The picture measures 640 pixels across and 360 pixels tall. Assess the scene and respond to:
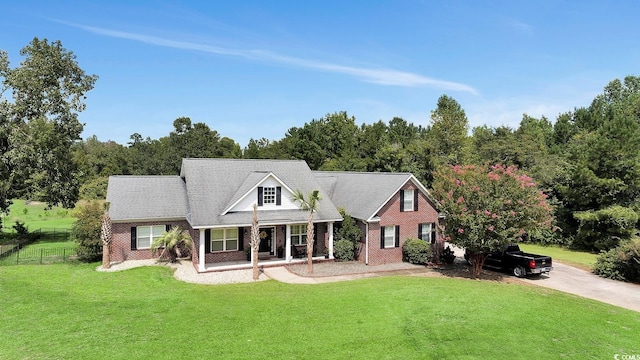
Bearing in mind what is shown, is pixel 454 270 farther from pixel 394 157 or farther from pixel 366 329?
pixel 394 157

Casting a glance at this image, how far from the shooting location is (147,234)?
2442 cm

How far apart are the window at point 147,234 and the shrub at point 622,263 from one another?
27412 millimetres

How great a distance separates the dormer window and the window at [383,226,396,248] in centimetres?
707

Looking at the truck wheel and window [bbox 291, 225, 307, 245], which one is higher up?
window [bbox 291, 225, 307, 245]

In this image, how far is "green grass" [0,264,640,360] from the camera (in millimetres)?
11422

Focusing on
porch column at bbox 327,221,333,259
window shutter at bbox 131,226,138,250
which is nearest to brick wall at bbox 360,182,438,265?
porch column at bbox 327,221,333,259

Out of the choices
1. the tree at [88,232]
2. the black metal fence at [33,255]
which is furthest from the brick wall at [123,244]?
the black metal fence at [33,255]

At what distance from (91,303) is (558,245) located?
3800 cm

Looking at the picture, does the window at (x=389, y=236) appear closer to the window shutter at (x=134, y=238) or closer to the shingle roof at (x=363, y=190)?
the shingle roof at (x=363, y=190)

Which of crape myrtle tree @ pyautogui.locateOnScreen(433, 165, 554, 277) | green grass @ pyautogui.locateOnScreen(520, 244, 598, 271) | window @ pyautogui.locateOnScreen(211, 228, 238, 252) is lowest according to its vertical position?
green grass @ pyautogui.locateOnScreen(520, 244, 598, 271)

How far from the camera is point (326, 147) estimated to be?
235 ft

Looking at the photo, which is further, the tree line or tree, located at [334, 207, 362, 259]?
the tree line

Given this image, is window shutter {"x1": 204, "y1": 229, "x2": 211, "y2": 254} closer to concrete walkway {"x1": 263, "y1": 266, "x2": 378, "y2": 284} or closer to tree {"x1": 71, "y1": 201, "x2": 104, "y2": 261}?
concrete walkway {"x1": 263, "y1": 266, "x2": 378, "y2": 284}

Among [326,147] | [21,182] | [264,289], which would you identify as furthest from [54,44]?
[326,147]
